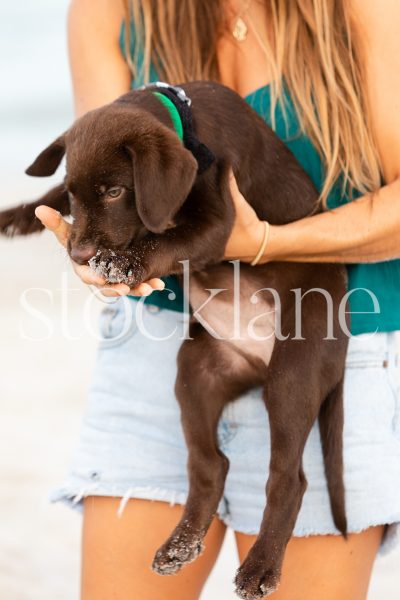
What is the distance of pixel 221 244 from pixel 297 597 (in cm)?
83

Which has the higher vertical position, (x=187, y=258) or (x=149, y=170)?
(x=149, y=170)

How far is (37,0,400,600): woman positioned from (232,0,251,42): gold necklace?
0.04m

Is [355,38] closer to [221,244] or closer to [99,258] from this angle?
[221,244]

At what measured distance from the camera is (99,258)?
Result: 2.29 meters

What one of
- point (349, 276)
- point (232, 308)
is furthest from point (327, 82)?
point (232, 308)

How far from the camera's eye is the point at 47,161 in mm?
2648

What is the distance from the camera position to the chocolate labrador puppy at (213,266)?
2293 mm

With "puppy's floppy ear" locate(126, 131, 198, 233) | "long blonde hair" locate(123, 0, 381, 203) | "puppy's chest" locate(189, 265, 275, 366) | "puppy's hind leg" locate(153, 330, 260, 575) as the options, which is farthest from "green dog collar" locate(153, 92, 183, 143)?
"puppy's hind leg" locate(153, 330, 260, 575)

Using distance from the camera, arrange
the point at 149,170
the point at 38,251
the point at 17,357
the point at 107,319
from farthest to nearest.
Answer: the point at 38,251
the point at 17,357
the point at 107,319
the point at 149,170

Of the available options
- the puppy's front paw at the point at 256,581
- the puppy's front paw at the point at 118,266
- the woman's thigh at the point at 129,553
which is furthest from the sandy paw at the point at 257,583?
the puppy's front paw at the point at 118,266

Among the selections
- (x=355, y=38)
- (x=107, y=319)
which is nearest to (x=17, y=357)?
(x=107, y=319)

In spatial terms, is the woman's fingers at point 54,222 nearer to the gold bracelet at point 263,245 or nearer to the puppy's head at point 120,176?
Answer: the puppy's head at point 120,176

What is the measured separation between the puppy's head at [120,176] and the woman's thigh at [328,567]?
823 millimetres

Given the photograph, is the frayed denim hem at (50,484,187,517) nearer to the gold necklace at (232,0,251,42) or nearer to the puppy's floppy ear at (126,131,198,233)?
the puppy's floppy ear at (126,131,198,233)
